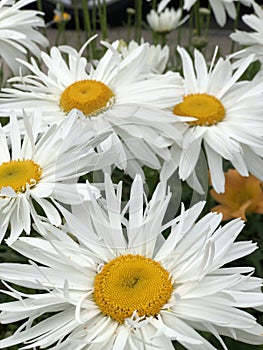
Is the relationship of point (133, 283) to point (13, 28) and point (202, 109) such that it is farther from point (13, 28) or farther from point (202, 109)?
point (13, 28)

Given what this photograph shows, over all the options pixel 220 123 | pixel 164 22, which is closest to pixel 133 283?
pixel 220 123

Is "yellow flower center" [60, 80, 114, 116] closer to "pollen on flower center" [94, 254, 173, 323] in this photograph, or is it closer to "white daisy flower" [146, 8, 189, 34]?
"pollen on flower center" [94, 254, 173, 323]

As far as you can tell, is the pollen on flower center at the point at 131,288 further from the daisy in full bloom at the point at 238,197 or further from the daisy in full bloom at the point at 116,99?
the daisy in full bloom at the point at 238,197

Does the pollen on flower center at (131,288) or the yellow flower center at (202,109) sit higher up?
the pollen on flower center at (131,288)

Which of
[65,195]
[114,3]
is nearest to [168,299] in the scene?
[65,195]

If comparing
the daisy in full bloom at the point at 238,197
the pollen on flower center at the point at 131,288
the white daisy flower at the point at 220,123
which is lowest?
the daisy in full bloom at the point at 238,197

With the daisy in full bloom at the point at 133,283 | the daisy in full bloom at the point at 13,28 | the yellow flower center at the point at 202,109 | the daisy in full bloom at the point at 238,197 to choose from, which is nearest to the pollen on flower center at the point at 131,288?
the daisy in full bloom at the point at 133,283

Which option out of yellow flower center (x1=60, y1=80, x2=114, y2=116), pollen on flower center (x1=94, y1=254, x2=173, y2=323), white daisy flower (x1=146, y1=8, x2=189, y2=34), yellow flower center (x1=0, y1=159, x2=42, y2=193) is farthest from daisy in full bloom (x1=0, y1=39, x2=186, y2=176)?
white daisy flower (x1=146, y1=8, x2=189, y2=34)

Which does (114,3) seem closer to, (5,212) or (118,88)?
(118,88)
